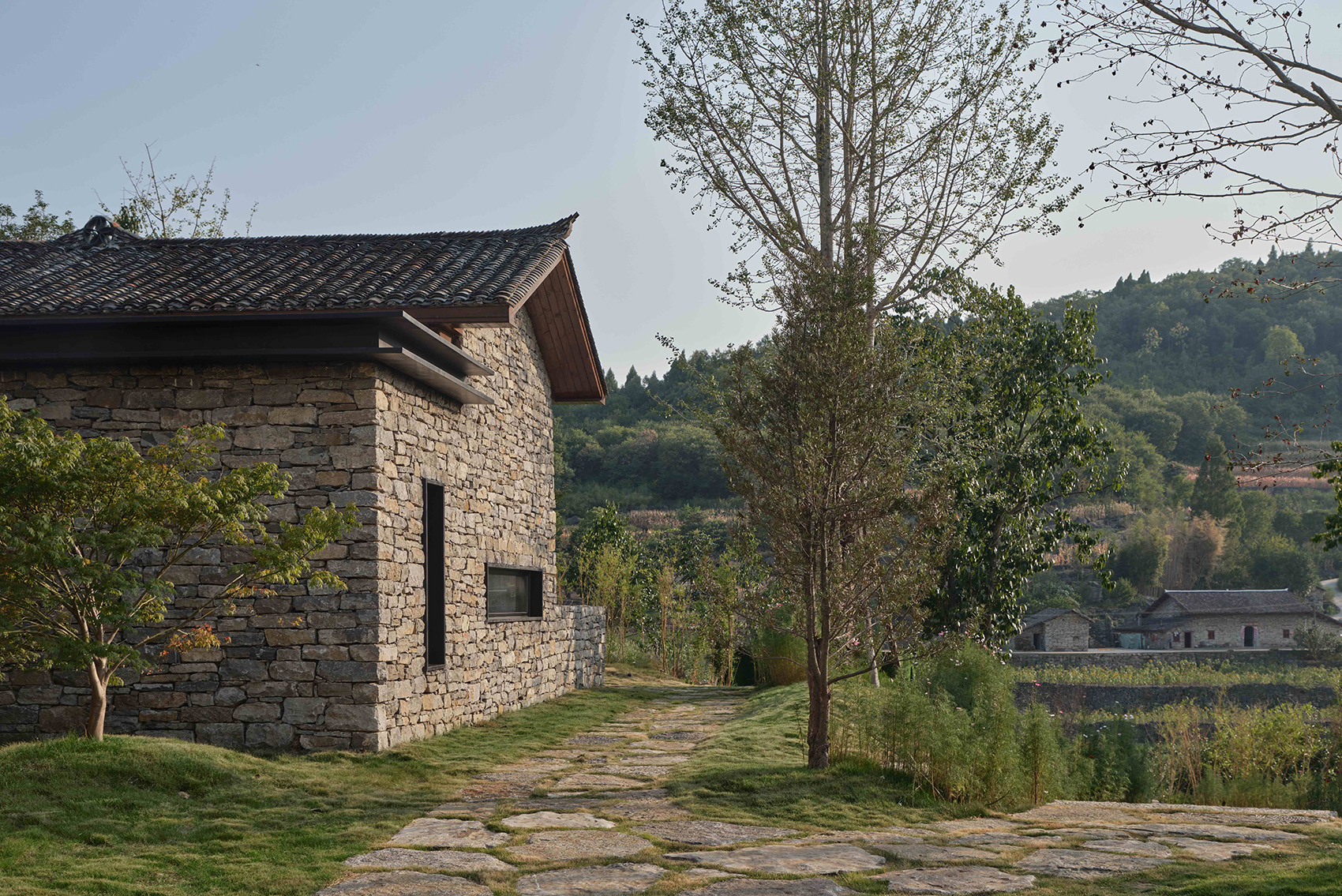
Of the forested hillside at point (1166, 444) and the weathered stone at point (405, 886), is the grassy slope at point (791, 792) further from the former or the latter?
the forested hillside at point (1166, 444)

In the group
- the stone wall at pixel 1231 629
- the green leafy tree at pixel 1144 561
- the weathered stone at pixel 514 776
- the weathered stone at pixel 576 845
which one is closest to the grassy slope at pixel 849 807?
the weathered stone at pixel 576 845

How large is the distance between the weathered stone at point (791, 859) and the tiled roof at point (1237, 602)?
3614 centimetres

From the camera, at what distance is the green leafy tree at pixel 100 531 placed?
18.8ft

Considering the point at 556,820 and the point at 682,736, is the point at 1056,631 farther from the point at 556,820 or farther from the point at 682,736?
the point at 556,820

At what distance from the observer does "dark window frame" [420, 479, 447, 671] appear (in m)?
8.41

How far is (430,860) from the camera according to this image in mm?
4453

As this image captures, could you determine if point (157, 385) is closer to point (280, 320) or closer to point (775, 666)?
point (280, 320)

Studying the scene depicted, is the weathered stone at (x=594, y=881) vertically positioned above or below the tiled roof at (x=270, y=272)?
below

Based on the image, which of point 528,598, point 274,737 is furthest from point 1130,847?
point 528,598

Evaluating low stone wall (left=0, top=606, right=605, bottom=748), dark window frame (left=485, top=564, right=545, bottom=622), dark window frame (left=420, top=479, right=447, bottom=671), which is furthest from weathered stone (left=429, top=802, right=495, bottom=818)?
dark window frame (left=485, top=564, right=545, bottom=622)

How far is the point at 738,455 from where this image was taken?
674cm

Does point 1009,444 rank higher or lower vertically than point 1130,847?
higher

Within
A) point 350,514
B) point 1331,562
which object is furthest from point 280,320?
point 1331,562

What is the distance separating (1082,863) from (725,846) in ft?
5.37
